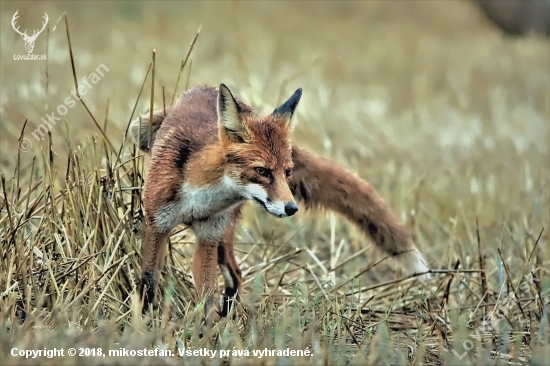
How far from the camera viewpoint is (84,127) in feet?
31.3

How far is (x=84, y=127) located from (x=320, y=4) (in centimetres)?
527

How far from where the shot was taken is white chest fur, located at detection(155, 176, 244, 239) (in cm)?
482

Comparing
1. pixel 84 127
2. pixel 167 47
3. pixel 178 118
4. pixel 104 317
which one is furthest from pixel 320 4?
pixel 104 317

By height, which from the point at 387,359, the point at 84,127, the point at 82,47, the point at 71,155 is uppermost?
the point at 82,47

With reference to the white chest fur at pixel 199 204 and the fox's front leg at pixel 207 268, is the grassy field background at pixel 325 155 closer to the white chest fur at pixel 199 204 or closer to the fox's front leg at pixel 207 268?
the fox's front leg at pixel 207 268

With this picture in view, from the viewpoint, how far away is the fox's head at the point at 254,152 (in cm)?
464

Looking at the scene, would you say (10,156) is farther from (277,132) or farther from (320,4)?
(320,4)

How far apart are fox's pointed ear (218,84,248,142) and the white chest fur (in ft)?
0.87

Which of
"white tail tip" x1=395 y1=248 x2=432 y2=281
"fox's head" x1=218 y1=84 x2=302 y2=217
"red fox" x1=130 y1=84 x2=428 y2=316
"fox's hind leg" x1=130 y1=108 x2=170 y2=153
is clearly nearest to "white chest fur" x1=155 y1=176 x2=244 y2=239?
"red fox" x1=130 y1=84 x2=428 y2=316

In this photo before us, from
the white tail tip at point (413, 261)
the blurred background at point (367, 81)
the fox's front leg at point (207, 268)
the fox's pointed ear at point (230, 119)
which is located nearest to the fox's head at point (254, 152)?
the fox's pointed ear at point (230, 119)

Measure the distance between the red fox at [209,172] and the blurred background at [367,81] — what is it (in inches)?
107

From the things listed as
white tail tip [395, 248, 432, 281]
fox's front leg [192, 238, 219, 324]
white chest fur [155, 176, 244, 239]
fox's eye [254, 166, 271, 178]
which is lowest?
fox's front leg [192, 238, 219, 324]

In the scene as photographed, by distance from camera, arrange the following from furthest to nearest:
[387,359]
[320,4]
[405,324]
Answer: [320,4] < [405,324] < [387,359]

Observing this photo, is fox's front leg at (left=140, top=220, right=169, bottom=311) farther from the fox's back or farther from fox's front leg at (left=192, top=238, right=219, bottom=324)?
the fox's back
